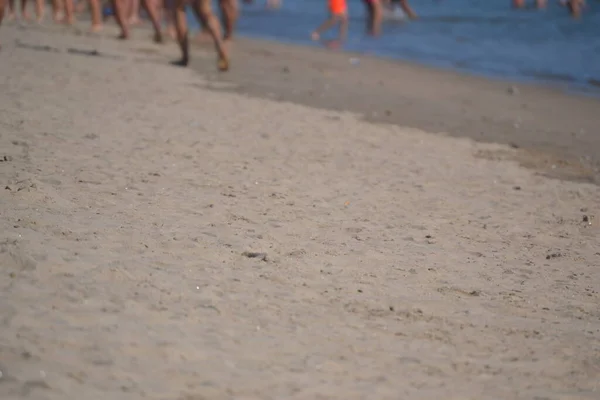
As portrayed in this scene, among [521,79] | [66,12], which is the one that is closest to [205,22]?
[521,79]

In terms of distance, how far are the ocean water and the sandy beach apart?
533 centimetres

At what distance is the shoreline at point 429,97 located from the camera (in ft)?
25.1

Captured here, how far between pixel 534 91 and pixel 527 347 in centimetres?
803

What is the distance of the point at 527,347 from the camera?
3.41m

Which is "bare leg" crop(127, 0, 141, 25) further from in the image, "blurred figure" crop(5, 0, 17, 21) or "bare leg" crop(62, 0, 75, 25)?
"blurred figure" crop(5, 0, 17, 21)

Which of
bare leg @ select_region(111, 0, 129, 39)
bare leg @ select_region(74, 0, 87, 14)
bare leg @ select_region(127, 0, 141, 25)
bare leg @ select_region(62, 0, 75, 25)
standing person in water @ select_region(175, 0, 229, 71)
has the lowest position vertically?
bare leg @ select_region(74, 0, 87, 14)

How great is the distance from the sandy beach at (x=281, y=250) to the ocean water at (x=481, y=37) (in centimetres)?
533

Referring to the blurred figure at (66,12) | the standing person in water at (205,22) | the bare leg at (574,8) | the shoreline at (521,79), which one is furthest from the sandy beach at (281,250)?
the bare leg at (574,8)

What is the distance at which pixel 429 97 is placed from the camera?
9.78m

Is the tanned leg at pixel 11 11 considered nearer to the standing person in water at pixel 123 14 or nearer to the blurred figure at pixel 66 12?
the blurred figure at pixel 66 12

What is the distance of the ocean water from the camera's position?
13.5 meters

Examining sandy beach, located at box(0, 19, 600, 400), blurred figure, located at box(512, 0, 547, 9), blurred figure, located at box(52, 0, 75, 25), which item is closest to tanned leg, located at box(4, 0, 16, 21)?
blurred figure, located at box(52, 0, 75, 25)

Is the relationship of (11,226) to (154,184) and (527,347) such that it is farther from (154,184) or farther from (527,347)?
(527,347)

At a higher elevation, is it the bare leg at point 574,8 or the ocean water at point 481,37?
the bare leg at point 574,8
